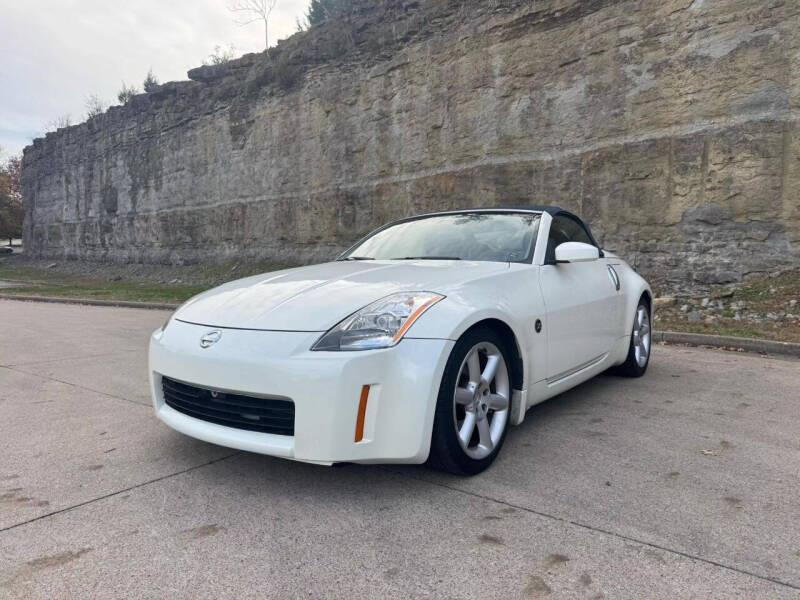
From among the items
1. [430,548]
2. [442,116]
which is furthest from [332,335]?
[442,116]

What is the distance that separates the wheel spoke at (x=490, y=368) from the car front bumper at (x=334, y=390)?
0.42 m

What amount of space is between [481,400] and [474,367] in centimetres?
18

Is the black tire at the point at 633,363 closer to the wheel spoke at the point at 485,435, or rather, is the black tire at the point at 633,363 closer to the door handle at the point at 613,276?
the door handle at the point at 613,276

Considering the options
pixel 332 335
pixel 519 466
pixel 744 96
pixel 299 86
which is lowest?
pixel 519 466

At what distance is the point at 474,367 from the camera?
282 cm

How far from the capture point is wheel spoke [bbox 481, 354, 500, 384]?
2869mm

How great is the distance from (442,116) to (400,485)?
507 inches

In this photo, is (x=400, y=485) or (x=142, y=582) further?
(x=400, y=485)

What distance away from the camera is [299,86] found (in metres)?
18.2

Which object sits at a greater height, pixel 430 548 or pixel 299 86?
pixel 299 86

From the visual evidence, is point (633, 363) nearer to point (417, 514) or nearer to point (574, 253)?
point (574, 253)

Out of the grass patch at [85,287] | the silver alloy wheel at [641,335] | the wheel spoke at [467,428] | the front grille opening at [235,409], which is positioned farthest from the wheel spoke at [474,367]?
the grass patch at [85,287]

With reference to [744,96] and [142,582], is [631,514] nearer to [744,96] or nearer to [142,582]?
[142,582]

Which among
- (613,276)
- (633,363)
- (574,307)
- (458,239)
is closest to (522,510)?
(574,307)
